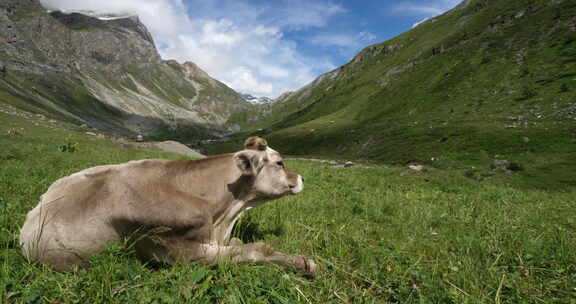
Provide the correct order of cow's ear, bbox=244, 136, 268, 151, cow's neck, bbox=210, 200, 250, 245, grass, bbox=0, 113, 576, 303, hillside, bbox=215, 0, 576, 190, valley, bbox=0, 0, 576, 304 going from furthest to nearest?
hillside, bbox=215, 0, 576, 190, cow's ear, bbox=244, 136, 268, 151, cow's neck, bbox=210, 200, 250, 245, valley, bbox=0, 0, 576, 304, grass, bbox=0, 113, 576, 303

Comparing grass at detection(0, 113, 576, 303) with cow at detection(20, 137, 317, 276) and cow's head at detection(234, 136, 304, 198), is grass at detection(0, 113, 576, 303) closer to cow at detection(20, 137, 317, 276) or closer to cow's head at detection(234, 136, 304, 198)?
cow at detection(20, 137, 317, 276)

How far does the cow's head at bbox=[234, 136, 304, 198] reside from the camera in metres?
4.97

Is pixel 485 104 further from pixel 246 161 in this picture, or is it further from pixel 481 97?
pixel 246 161

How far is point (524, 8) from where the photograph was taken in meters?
62.1

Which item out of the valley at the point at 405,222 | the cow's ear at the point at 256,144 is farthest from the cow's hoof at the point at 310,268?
the cow's ear at the point at 256,144

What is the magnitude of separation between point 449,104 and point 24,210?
172 feet

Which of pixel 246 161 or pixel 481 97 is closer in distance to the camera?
pixel 246 161

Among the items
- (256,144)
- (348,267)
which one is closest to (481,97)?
(256,144)

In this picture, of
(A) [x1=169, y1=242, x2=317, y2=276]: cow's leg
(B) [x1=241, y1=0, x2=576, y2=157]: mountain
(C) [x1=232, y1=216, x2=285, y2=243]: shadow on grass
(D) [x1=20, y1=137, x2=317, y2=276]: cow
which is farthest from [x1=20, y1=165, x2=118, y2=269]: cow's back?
(B) [x1=241, y1=0, x2=576, y2=157]: mountain

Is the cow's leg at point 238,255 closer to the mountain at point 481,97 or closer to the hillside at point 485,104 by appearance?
the hillside at point 485,104

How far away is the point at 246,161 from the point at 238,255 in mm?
1571

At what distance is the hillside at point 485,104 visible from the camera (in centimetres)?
2355

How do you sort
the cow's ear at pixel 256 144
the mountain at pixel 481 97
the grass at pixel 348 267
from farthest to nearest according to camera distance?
1. the mountain at pixel 481 97
2. the cow's ear at pixel 256 144
3. the grass at pixel 348 267

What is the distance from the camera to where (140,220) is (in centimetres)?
399
